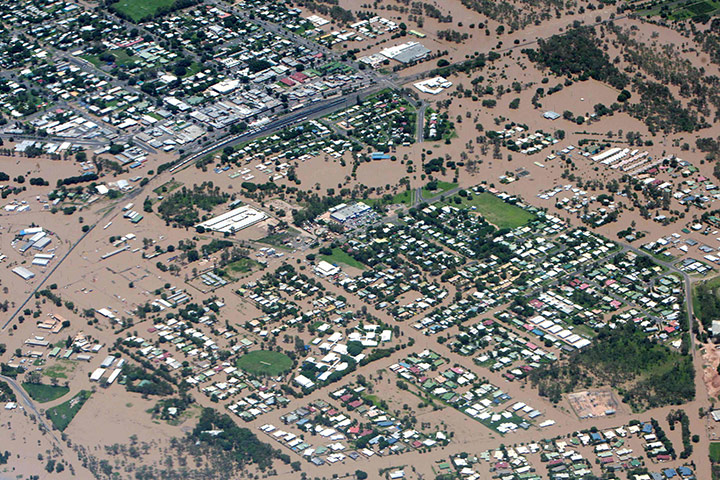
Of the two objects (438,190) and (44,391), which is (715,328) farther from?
(44,391)

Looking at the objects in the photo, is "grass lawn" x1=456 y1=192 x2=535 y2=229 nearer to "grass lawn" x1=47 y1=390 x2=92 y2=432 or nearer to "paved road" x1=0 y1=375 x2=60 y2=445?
"grass lawn" x1=47 y1=390 x2=92 y2=432

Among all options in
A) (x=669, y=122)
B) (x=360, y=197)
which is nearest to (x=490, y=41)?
(x=669, y=122)

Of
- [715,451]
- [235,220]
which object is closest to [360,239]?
[235,220]

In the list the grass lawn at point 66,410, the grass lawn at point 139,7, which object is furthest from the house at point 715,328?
the grass lawn at point 139,7

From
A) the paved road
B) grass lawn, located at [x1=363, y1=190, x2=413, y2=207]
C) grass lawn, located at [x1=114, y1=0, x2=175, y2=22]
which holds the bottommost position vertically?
the paved road

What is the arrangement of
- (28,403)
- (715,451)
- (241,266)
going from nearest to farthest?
(715,451) < (28,403) < (241,266)

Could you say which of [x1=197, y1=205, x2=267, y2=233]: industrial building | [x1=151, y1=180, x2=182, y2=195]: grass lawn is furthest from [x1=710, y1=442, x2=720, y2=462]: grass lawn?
[x1=151, y1=180, x2=182, y2=195]: grass lawn
